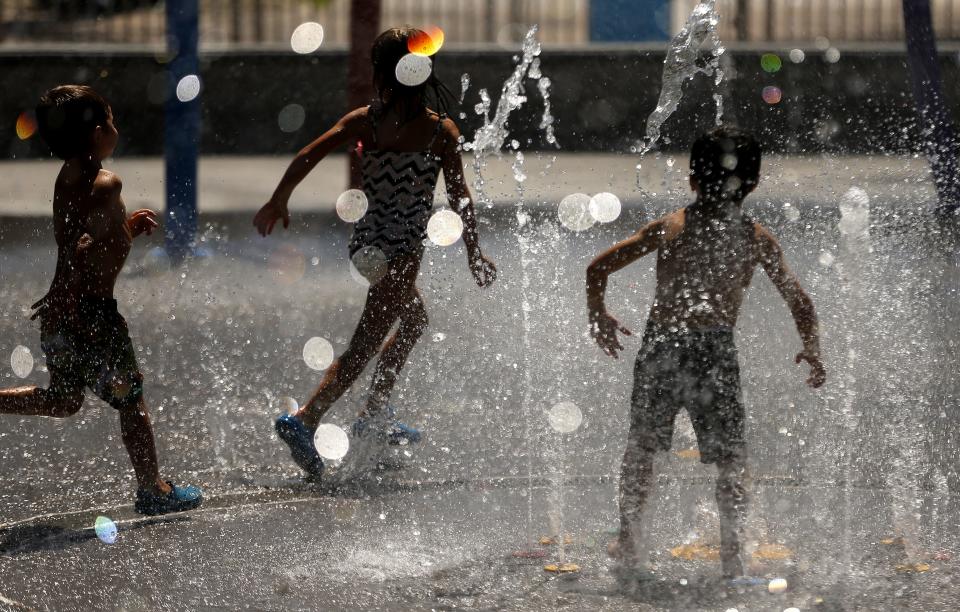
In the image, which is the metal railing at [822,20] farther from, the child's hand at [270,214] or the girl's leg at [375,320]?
the child's hand at [270,214]

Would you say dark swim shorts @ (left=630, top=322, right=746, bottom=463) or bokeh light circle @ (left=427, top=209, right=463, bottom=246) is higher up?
bokeh light circle @ (left=427, top=209, right=463, bottom=246)

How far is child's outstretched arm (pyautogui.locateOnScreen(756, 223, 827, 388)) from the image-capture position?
3.71 meters

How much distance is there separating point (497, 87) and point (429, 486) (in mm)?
9599

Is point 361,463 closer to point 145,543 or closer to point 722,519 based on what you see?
point 145,543

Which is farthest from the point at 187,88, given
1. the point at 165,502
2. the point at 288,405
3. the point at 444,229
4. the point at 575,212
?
the point at 165,502

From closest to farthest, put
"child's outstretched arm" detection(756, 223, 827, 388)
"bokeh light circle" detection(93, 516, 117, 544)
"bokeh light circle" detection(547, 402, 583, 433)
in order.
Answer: "child's outstretched arm" detection(756, 223, 827, 388) → "bokeh light circle" detection(93, 516, 117, 544) → "bokeh light circle" detection(547, 402, 583, 433)

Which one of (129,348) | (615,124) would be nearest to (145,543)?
(129,348)

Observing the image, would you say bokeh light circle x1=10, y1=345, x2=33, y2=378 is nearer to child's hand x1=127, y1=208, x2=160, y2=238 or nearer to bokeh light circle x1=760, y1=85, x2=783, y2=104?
child's hand x1=127, y1=208, x2=160, y2=238

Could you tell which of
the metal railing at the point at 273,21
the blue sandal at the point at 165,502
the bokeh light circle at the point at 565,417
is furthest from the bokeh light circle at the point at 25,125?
the blue sandal at the point at 165,502

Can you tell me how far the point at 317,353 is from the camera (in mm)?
6422

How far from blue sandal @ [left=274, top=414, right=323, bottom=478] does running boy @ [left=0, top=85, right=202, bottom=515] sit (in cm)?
38

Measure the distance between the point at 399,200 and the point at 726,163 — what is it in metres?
1.38

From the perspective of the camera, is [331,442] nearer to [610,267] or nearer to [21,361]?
[610,267]

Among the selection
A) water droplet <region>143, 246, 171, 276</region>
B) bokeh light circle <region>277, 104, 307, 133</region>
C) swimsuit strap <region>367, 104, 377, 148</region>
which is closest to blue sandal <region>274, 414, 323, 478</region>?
swimsuit strap <region>367, 104, 377, 148</region>
